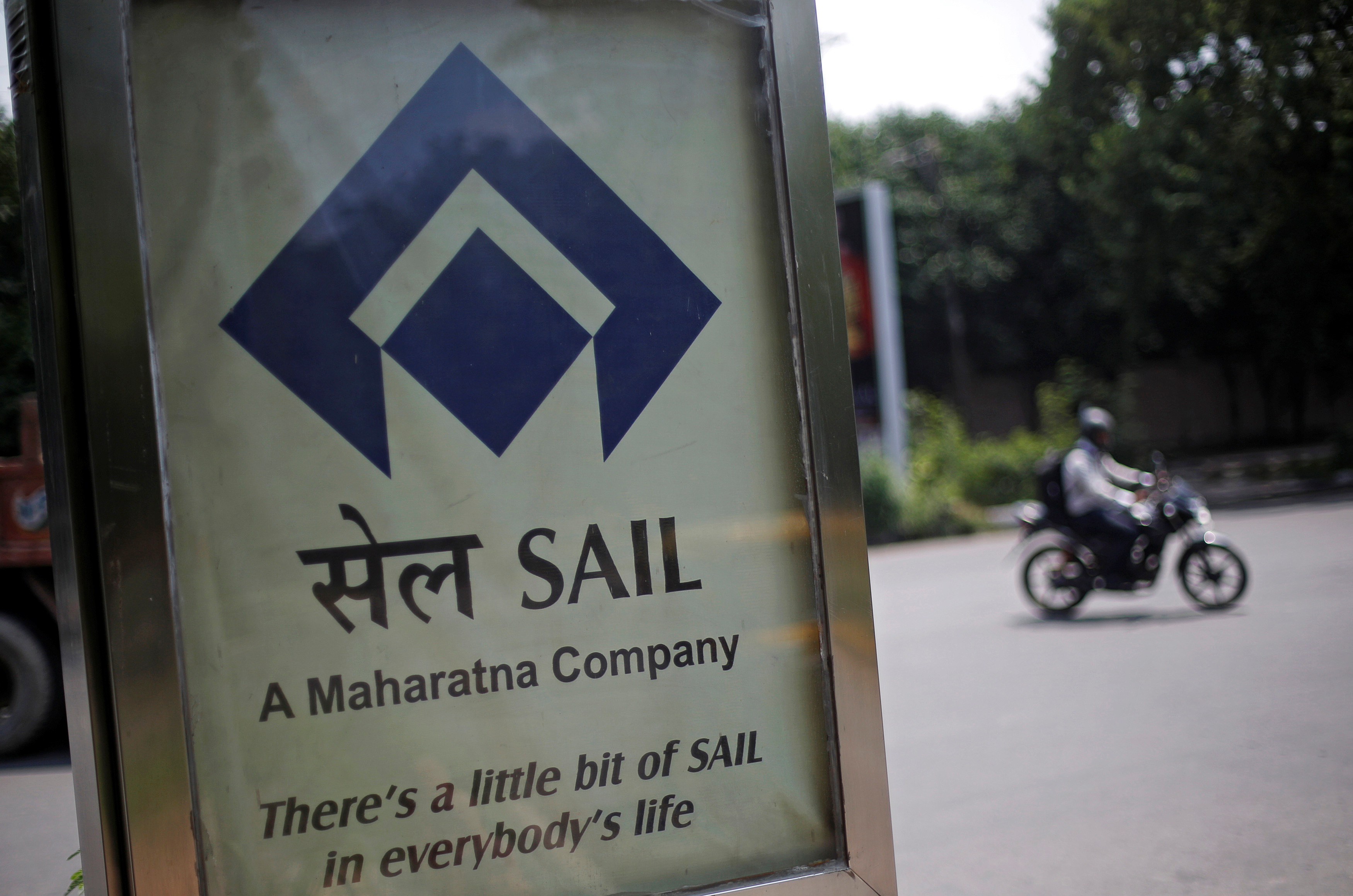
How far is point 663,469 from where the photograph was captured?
149 cm

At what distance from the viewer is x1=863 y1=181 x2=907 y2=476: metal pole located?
18.2 m

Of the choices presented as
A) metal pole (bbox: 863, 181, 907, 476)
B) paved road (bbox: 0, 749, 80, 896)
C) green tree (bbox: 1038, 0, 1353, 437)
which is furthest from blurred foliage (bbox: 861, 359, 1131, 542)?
paved road (bbox: 0, 749, 80, 896)

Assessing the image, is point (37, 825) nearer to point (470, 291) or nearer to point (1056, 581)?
point (470, 291)

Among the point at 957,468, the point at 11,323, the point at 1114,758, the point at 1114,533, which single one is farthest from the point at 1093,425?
the point at 957,468

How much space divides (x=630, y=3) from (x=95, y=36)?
0.73 m

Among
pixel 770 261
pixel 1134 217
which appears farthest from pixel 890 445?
pixel 770 261

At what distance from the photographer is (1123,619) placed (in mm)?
7586

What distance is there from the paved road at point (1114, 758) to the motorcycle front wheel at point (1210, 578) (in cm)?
17

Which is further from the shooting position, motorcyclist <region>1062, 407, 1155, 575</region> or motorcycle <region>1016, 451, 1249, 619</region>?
motorcyclist <region>1062, 407, 1155, 575</region>

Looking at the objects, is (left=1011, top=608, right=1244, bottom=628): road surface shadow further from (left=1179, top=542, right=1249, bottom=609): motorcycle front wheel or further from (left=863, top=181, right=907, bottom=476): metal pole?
(left=863, top=181, right=907, bottom=476): metal pole

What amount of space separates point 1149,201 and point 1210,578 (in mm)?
13714

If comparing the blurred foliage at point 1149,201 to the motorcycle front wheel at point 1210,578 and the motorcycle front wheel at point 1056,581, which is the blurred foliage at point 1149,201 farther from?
the motorcycle front wheel at point 1056,581

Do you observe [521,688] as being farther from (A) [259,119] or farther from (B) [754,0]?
(B) [754,0]

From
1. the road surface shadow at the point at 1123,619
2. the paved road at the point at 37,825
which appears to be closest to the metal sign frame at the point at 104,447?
the paved road at the point at 37,825
